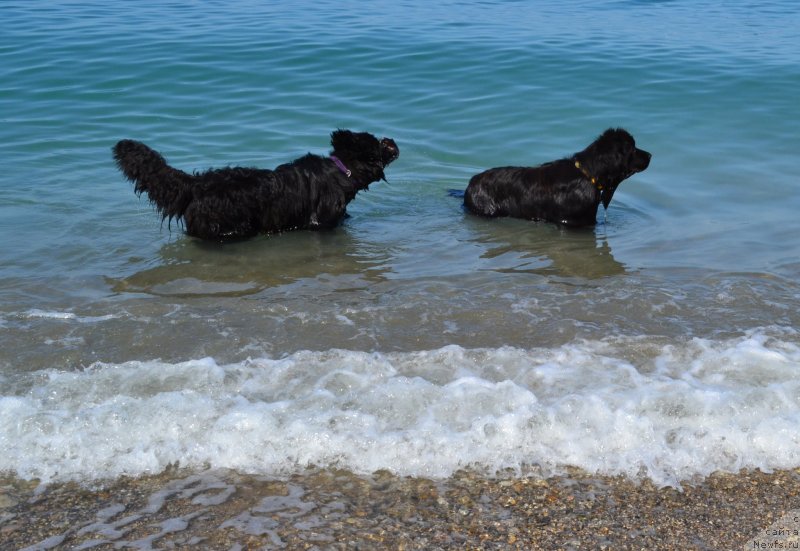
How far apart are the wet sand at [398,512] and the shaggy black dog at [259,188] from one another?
3648 mm

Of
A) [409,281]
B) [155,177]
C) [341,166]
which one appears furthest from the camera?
[341,166]

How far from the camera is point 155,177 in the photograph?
291 inches

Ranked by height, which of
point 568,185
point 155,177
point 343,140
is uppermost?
point 343,140

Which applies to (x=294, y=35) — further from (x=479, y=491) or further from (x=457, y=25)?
(x=479, y=491)

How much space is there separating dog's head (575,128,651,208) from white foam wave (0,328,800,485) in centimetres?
313

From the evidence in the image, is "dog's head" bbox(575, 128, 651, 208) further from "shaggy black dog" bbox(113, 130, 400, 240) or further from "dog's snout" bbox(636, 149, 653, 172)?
"shaggy black dog" bbox(113, 130, 400, 240)

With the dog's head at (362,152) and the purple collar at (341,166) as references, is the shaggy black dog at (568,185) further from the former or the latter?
the purple collar at (341,166)

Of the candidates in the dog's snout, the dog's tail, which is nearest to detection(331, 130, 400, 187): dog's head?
the dog's tail

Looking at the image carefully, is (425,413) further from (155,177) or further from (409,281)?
(155,177)

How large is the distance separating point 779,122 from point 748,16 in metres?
7.56

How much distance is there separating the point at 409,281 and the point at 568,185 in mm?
2295

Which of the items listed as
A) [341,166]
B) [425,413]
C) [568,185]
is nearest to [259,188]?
[341,166]

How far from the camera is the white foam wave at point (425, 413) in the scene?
14.4 ft

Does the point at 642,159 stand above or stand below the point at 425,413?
above
